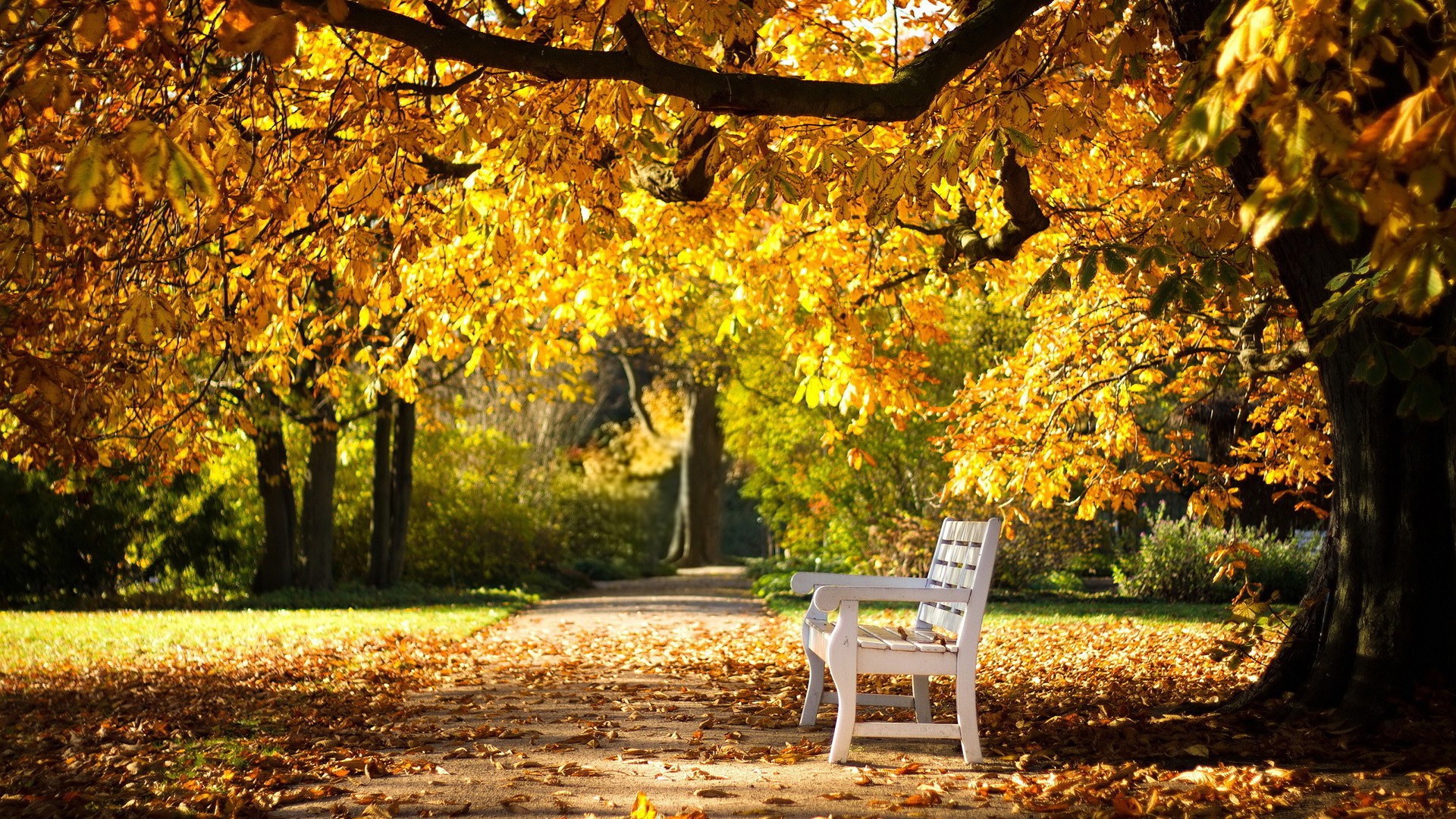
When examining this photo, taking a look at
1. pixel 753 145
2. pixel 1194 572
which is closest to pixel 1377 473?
pixel 753 145

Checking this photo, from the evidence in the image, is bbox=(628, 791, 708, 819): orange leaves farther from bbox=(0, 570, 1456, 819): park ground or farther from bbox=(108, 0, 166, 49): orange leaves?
bbox=(108, 0, 166, 49): orange leaves

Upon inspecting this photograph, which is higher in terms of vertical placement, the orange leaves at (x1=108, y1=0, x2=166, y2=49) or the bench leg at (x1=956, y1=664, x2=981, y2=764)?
the orange leaves at (x1=108, y1=0, x2=166, y2=49)

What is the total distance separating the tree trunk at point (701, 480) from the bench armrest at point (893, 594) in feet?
80.7

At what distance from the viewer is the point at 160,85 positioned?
5.53 m

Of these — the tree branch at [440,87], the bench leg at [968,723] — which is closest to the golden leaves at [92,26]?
the tree branch at [440,87]

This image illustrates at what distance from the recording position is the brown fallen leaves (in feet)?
14.6

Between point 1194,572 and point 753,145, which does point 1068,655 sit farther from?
point 1194,572

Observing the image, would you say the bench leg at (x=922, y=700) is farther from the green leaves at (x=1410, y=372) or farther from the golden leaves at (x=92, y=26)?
the golden leaves at (x=92, y=26)

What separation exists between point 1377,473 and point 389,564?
1590 centimetres

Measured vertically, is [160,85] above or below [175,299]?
above

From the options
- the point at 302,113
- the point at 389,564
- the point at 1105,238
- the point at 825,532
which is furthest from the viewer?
the point at 825,532

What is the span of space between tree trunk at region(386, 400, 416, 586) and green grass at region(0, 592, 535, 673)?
7.35 feet

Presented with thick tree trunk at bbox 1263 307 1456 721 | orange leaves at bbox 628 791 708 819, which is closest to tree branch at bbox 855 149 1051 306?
thick tree trunk at bbox 1263 307 1456 721

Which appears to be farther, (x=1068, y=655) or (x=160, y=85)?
(x=1068, y=655)
